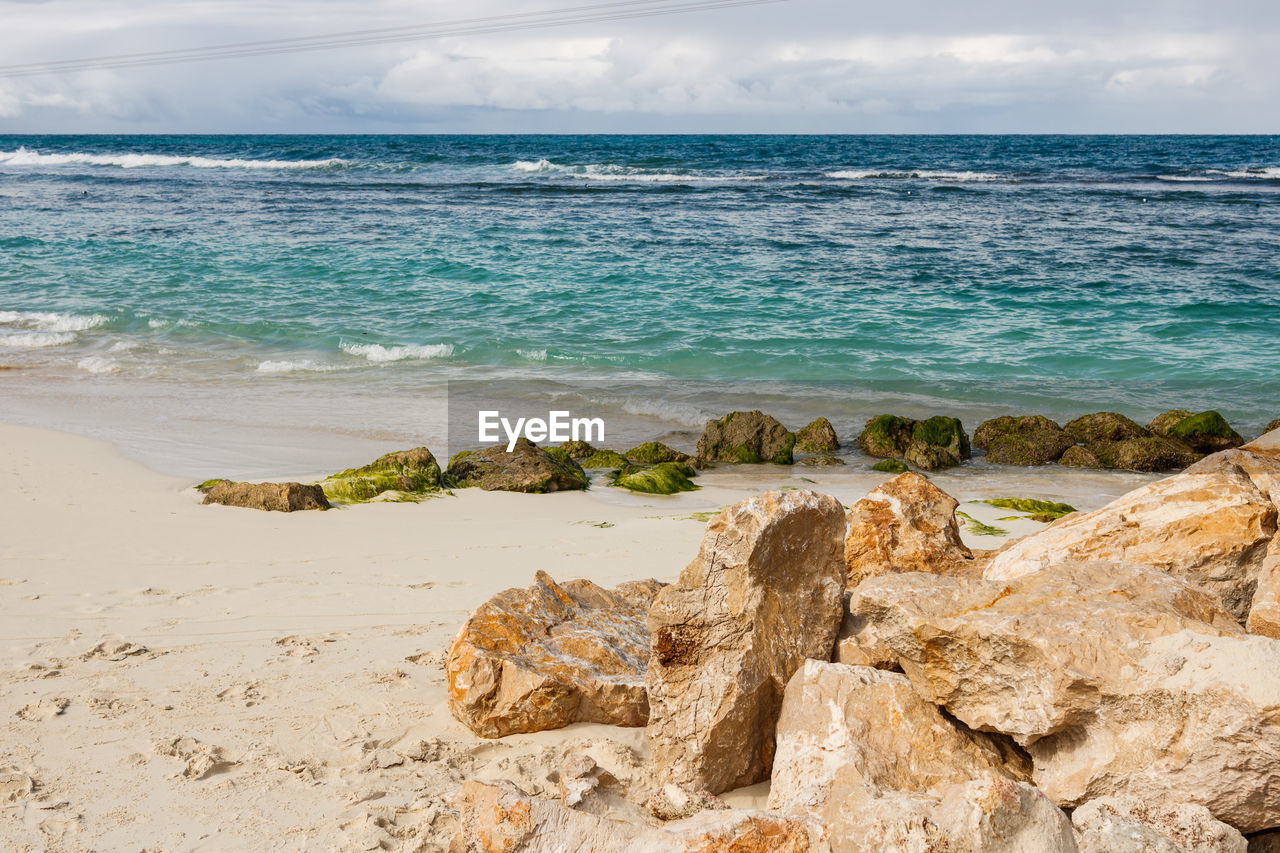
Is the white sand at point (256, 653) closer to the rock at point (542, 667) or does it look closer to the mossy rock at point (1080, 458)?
the rock at point (542, 667)

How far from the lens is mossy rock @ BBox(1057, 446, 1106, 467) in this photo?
1053 centimetres

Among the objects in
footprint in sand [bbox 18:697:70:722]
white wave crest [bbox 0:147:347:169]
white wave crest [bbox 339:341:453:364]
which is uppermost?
white wave crest [bbox 0:147:347:169]

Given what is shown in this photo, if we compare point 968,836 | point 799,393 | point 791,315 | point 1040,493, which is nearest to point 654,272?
point 791,315

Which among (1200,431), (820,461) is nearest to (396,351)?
(820,461)

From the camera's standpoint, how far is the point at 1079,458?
10586mm

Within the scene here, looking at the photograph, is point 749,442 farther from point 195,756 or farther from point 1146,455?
point 195,756

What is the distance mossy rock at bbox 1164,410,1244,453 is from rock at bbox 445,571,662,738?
9.00 meters

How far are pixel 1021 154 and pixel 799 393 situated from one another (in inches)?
2364

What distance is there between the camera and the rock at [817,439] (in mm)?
11250

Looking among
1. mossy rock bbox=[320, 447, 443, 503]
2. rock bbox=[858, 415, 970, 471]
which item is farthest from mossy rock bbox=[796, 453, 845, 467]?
mossy rock bbox=[320, 447, 443, 503]

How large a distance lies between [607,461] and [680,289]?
10.5 meters

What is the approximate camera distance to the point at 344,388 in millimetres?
13945

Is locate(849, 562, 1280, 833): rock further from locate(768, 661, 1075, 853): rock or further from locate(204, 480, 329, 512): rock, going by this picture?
locate(204, 480, 329, 512): rock

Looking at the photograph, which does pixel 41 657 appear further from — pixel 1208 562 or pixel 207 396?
pixel 207 396
